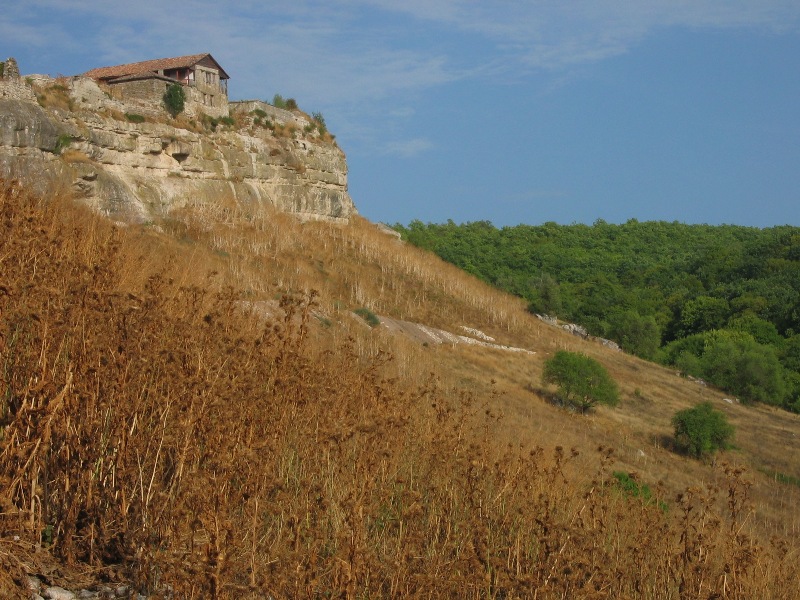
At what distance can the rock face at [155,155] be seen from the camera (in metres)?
20.7

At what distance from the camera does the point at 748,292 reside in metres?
59.4

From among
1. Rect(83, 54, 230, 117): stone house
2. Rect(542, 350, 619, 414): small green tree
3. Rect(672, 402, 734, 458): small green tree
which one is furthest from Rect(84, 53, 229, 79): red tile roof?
Rect(672, 402, 734, 458): small green tree

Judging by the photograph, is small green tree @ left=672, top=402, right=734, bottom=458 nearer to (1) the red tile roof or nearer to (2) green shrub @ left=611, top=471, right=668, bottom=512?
(2) green shrub @ left=611, top=471, right=668, bottom=512

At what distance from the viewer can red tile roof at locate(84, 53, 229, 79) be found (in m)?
30.9

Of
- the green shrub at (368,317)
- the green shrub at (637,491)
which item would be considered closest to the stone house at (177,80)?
the green shrub at (368,317)

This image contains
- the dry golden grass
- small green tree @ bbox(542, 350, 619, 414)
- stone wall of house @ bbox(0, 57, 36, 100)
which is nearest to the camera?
the dry golden grass

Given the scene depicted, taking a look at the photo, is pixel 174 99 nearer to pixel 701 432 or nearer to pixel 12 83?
pixel 12 83

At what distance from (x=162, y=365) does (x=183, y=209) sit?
22.4 m

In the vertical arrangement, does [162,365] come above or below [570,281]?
below

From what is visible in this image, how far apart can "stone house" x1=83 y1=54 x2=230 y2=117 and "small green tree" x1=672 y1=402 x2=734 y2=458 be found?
19.5m

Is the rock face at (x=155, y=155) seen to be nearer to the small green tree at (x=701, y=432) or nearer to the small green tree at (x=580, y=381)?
the small green tree at (x=580, y=381)

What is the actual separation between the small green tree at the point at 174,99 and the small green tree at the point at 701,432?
19315 mm

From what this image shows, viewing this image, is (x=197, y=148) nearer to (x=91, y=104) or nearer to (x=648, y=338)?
(x=91, y=104)

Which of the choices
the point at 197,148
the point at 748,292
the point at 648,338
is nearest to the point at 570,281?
the point at 748,292
